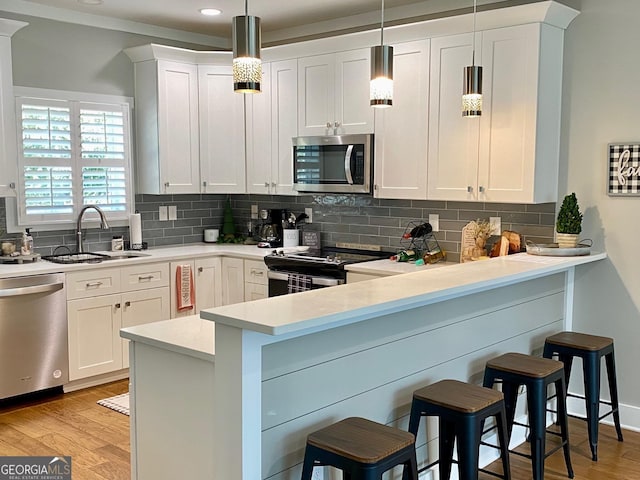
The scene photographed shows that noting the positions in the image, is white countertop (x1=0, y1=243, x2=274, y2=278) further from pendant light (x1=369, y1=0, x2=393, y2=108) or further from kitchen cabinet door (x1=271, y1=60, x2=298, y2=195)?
pendant light (x1=369, y1=0, x2=393, y2=108)

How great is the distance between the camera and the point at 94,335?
480cm

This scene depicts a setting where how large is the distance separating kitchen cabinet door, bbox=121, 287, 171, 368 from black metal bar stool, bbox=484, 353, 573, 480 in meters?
2.72

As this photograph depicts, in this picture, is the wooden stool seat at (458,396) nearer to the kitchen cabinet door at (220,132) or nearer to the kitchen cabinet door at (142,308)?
the kitchen cabinet door at (142,308)

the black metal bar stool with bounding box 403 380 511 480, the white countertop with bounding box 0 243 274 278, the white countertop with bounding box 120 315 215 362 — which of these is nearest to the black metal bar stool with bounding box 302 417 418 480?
the black metal bar stool with bounding box 403 380 511 480

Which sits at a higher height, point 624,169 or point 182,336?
point 624,169

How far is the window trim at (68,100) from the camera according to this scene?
4840 mm

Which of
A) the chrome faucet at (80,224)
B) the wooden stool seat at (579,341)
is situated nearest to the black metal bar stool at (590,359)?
the wooden stool seat at (579,341)

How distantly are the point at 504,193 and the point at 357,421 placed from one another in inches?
84.4

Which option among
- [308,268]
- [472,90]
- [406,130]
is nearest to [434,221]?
[406,130]

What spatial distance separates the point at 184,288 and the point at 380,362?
2746 millimetres

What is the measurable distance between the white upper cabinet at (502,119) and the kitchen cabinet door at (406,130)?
0.09 meters

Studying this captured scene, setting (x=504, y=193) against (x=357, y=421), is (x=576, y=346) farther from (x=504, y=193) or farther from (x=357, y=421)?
(x=357, y=421)

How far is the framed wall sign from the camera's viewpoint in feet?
12.9

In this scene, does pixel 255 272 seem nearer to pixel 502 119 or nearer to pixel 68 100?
pixel 68 100
